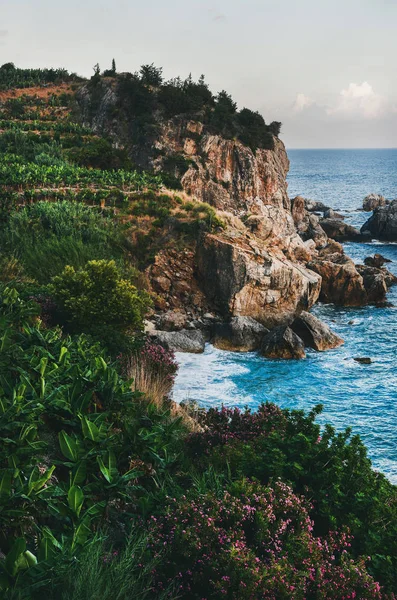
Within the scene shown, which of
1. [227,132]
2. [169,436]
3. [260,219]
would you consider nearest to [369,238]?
[227,132]

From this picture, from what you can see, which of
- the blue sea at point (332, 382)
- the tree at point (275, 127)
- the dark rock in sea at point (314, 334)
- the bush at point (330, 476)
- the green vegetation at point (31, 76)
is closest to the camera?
the bush at point (330, 476)

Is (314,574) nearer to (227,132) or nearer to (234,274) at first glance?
(234,274)

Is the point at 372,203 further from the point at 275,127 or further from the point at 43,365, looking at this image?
the point at 43,365

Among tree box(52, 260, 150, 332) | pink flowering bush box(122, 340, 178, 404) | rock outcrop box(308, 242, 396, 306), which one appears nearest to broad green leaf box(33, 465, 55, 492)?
pink flowering bush box(122, 340, 178, 404)

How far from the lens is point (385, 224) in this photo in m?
60.9

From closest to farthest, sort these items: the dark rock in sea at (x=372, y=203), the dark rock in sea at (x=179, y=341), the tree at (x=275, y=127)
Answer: the dark rock in sea at (x=179, y=341) → the tree at (x=275, y=127) → the dark rock in sea at (x=372, y=203)

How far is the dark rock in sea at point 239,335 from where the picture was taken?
25.7m

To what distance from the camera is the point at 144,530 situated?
5664 mm

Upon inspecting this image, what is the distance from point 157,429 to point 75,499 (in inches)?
97.6

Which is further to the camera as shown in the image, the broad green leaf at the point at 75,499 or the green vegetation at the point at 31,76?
the green vegetation at the point at 31,76

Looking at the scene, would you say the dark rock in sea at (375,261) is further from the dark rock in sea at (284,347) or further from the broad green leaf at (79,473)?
the broad green leaf at (79,473)

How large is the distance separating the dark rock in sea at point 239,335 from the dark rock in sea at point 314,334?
78.3 inches

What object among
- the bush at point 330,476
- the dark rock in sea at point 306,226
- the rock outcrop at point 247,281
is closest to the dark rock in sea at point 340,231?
the dark rock in sea at point 306,226

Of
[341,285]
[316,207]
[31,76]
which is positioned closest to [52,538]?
[341,285]
